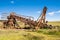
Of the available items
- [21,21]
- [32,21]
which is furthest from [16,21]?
[32,21]

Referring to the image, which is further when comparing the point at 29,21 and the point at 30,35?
the point at 29,21

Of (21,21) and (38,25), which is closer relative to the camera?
(38,25)

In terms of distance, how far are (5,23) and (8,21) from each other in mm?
1202

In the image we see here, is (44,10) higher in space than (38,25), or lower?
higher

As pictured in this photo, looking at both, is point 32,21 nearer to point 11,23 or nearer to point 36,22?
point 36,22

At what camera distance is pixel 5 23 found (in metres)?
42.1

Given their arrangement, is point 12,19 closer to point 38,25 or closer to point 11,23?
point 11,23

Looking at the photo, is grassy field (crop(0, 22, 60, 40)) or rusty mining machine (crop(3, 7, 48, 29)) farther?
rusty mining machine (crop(3, 7, 48, 29))

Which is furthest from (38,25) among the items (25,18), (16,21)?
(16,21)

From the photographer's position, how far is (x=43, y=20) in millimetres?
40281

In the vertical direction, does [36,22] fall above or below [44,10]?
below

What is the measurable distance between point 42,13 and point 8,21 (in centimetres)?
906

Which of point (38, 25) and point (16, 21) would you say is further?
point (16, 21)

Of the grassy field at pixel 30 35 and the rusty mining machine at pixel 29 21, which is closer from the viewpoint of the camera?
the grassy field at pixel 30 35
